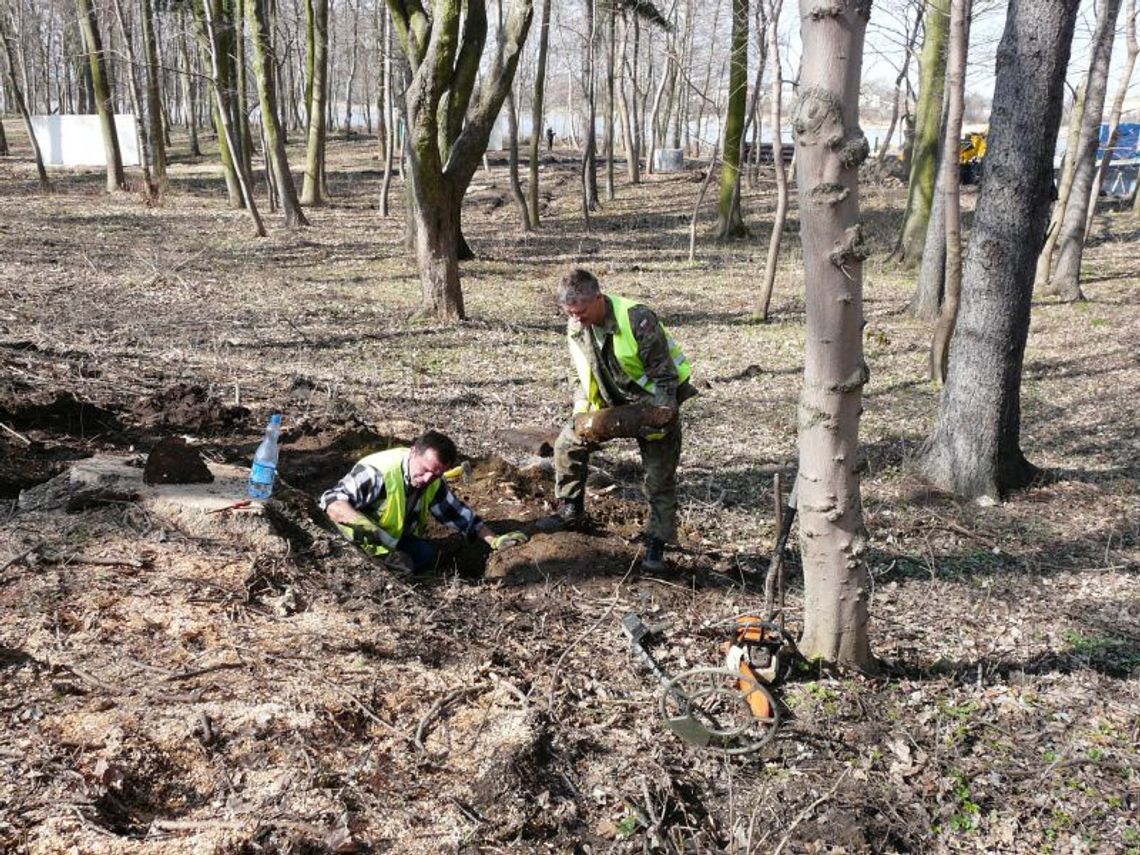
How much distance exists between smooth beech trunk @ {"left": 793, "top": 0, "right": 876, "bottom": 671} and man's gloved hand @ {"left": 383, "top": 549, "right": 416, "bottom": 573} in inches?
87.3

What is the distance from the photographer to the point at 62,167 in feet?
97.9

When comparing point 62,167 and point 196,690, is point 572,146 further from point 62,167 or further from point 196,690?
point 196,690

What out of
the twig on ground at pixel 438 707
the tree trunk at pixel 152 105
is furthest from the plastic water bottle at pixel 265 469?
the tree trunk at pixel 152 105

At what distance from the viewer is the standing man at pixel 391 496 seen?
15.7ft

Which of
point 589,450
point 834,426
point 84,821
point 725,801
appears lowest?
point 725,801

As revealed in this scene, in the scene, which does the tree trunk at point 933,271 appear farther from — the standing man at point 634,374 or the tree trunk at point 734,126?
the standing man at point 634,374

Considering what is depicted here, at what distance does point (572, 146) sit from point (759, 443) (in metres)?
47.4

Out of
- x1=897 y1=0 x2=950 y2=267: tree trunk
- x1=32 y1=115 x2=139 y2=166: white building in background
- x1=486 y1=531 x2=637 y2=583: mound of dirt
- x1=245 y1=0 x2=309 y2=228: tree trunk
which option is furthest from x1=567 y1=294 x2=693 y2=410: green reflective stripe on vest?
x1=32 y1=115 x2=139 y2=166: white building in background

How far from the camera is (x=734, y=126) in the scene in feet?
56.6

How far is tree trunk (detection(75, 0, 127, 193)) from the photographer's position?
1984 centimetres

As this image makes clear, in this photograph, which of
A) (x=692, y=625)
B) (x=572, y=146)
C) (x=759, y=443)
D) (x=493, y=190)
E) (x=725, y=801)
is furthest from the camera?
(x=572, y=146)

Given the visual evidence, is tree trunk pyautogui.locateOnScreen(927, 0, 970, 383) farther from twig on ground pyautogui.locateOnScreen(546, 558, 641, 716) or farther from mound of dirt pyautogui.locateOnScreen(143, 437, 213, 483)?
mound of dirt pyautogui.locateOnScreen(143, 437, 213, 483)

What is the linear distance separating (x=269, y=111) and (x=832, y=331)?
1681cm

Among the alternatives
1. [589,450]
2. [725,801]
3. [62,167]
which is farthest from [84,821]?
[62,167]
